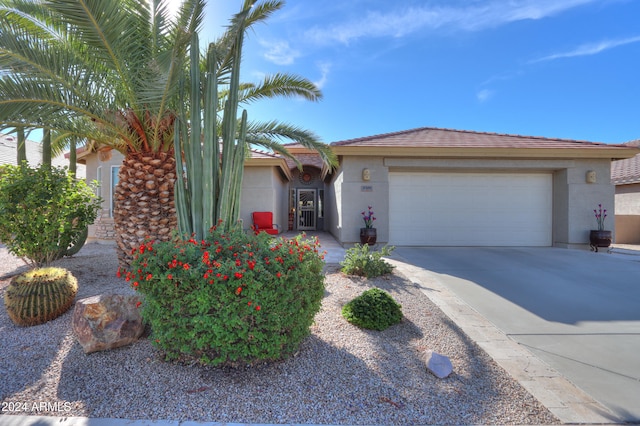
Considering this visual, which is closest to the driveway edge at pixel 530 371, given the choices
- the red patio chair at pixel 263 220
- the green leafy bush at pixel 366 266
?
the green leafy bush at pixel 366 266

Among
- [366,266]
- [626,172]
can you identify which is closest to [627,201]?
[626,172]

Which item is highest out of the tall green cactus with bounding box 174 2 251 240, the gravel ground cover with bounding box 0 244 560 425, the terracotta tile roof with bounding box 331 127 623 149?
the terracotta tile roof with bounding box 331 127 623 149

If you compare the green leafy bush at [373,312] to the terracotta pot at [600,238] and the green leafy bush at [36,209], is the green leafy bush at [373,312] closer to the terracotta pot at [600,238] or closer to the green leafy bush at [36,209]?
the green leafy bush at [36,209]

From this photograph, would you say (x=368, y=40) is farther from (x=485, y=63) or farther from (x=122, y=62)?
(x=122, y=62)

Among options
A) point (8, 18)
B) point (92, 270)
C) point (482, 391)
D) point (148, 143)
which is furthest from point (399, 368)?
point (8, 18)

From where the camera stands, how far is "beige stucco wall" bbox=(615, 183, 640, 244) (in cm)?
1171

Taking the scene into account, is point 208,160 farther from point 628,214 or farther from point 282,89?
point 628,214

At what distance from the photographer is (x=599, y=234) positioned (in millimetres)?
8695

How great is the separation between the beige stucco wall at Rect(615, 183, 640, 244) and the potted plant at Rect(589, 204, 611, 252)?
4.26m

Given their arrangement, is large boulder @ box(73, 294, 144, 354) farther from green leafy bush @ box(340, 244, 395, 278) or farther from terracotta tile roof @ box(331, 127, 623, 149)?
terracotta tile roof @ box(331, 127, 623, 149)

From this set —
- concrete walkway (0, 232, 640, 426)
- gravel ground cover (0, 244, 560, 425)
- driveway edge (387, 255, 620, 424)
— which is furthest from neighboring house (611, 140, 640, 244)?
gravel ground cover (0, 244, 560, 425)

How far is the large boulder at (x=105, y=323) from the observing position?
107 inches

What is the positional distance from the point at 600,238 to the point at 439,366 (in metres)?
9.70

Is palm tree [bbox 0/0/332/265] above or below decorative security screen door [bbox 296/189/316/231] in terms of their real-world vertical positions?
above
